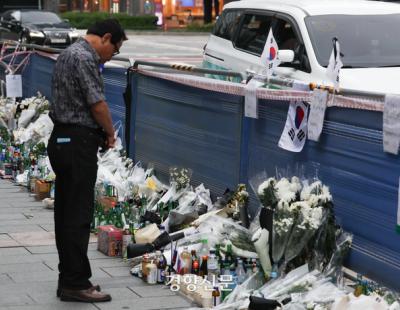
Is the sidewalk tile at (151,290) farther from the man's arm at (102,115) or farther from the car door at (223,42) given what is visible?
the car door at (223,42)

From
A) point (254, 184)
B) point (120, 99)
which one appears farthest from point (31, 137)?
point (254, 184)

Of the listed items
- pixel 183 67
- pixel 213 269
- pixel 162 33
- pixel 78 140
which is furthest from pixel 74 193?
pixel 162 33

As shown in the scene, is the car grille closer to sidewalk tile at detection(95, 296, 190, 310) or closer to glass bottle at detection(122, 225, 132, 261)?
glass bottle at detection(122, 225, 132, 261)

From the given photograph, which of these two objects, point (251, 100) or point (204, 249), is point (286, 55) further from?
point (204, 249)

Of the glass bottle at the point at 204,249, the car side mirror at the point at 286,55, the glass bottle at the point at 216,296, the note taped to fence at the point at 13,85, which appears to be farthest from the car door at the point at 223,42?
the glass bottle at the point at 216,296

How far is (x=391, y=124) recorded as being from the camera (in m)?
5.95

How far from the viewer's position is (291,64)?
34.0 feet

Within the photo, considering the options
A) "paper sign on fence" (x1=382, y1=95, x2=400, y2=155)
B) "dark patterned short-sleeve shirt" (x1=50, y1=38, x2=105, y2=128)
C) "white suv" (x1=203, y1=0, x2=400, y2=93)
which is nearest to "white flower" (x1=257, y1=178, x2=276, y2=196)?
"paper sign on fence" (x1=382, y1=95, x2=400, y2=155)

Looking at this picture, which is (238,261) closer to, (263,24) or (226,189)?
(226,189)

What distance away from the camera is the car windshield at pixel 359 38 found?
10.2 m

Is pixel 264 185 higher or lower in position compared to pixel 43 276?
higher

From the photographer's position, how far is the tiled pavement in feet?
21.4

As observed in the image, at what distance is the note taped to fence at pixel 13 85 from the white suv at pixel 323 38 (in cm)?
449

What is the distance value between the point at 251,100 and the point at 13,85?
838 cm
